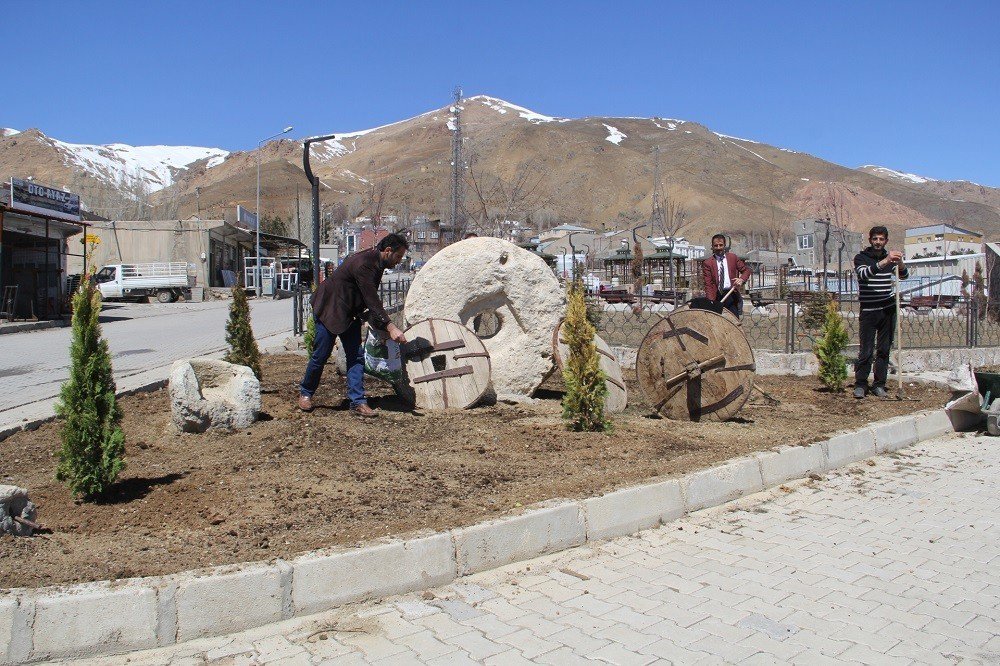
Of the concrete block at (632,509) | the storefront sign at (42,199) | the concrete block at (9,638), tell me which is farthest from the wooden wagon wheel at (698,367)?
the storefront sign at (42,199)

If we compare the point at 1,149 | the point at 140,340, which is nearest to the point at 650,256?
the point at 140,340

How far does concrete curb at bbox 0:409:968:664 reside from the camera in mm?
3057

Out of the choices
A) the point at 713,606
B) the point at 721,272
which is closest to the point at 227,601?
the point at 713,606

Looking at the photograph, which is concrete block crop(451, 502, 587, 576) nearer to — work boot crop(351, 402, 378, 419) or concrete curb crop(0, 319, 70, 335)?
work boot crop(351, 402, 378, 419)

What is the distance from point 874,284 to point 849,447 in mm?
3240

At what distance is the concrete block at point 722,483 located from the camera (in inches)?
202

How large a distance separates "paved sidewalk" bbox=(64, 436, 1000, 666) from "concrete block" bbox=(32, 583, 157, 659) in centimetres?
8

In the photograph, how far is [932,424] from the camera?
7.82m

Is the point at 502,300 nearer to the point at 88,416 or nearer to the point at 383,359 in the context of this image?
the point at 383,359

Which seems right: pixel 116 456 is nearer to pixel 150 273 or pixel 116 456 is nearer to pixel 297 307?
pixel 297 307

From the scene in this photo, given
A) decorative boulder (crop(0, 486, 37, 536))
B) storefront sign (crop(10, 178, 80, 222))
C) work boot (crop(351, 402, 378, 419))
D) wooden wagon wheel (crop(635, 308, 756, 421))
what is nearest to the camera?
decorative boulder (crop(0, 486, 37, 536))

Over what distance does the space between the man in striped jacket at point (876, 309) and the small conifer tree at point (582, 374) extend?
161 inches

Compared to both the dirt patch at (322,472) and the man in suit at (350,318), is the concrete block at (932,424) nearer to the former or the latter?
the dirt patch at (322,472)

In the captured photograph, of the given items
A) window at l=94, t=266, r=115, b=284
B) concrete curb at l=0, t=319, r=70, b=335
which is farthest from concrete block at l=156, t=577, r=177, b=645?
window at l=94, t=266, r=115, b=284
